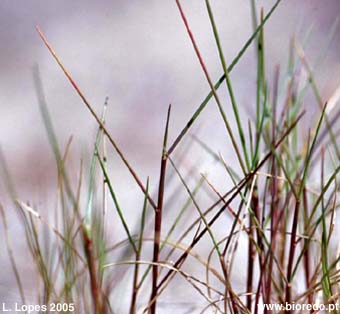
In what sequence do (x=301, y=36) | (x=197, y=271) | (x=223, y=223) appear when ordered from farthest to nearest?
1. (x=301, y=36)
2. (x=223, y=223)
3. (x=197, y=271)

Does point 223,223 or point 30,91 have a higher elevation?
point 30,91

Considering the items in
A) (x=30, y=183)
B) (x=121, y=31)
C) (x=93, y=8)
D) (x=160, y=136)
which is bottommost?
(x=30, y=183)

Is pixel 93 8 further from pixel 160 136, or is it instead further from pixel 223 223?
pixel 223 223

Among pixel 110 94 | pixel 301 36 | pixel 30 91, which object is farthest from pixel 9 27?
pixel 301 36

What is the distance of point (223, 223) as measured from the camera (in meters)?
1.14

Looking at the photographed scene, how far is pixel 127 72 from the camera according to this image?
1.48 meters

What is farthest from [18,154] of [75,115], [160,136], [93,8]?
[93,8]

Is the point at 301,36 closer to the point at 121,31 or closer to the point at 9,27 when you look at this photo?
the point at 121,31

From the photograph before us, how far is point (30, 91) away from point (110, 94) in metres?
0.17

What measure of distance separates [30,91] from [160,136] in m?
0.30

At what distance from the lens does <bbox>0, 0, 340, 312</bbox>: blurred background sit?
1216 millimetres

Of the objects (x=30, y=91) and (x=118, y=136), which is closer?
(x=118, y=136)

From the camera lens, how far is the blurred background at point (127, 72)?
47.9 inches

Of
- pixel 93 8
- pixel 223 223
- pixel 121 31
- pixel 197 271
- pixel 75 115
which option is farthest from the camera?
pixel 93 8
